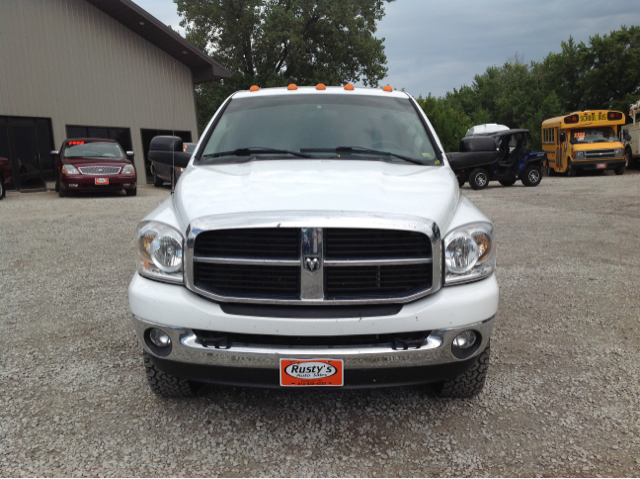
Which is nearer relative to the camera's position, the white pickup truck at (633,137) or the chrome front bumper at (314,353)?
the chrome front bumper at (314,353)

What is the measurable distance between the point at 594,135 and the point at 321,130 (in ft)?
69.0

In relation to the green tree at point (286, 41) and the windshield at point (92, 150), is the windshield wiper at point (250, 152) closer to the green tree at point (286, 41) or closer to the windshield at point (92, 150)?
the windshield at point (92, 150)

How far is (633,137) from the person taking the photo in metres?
22.5

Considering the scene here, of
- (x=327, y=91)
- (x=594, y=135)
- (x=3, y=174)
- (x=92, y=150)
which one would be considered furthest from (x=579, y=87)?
(x=327, y=91)

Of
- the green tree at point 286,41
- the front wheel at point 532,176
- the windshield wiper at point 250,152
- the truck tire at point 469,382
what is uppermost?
the green tree at point 286,41

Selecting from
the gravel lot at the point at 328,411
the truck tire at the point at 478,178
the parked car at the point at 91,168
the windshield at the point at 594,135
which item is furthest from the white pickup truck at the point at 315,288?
the windshield at the point at 594,135

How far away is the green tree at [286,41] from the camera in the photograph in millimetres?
31500

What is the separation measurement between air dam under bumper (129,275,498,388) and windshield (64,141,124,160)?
14016 millimetres

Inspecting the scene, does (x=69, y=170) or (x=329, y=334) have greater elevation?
(x=69, y=170)

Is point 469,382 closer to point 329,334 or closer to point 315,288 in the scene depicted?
point 329,334

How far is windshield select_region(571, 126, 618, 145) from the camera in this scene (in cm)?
2111

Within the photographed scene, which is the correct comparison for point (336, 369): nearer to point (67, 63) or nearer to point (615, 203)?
point (615, 203)

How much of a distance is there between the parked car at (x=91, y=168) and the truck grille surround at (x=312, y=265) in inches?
537

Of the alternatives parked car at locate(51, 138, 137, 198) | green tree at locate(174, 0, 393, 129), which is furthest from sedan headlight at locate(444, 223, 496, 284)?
green tree at locate(174, 0, 393, 129)
